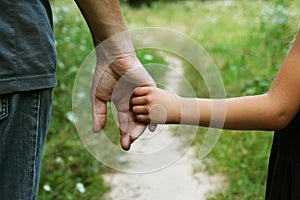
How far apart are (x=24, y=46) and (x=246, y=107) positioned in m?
0.49

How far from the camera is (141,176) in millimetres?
2531

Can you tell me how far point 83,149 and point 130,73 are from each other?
4.42 ft

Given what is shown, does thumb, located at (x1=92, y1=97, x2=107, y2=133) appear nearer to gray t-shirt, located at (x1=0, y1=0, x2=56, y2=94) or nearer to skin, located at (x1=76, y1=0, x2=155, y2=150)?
skin, located at (x1=76, y1=0, x2=155, y2=150)

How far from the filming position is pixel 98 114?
1.47m

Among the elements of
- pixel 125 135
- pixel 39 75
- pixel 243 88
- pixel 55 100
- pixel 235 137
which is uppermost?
pixel 39 75

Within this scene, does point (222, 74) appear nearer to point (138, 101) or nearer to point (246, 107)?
point (138, 101)

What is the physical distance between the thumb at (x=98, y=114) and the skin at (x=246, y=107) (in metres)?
0.22

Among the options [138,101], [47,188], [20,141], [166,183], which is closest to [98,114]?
[138,101]

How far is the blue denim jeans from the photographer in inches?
40.4

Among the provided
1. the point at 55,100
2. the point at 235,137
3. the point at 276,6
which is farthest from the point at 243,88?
the point at 276,6

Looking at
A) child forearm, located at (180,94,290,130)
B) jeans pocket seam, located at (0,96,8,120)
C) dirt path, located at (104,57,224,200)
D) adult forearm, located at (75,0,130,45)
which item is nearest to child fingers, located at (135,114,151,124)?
child forearm, located at (180,94,290,130)

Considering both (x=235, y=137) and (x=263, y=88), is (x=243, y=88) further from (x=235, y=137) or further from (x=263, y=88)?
(x=235, y=137)

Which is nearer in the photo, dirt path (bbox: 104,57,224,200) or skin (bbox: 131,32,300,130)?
skin (bbox: 131,32,300,130)

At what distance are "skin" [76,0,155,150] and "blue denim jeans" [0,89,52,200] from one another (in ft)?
1.11
